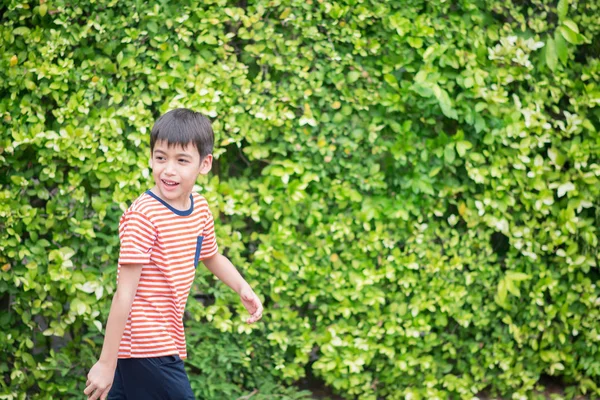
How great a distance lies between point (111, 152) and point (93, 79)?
34 cm

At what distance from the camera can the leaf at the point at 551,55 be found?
4145mm

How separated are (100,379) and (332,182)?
5.82 ft

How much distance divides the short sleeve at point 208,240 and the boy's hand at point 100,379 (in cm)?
60

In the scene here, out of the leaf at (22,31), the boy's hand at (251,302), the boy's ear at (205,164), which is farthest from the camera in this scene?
the leaf at (22,31)

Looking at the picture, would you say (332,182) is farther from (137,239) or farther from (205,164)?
(137,239)

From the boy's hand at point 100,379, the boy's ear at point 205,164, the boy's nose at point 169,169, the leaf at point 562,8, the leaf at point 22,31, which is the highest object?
the leaf at point 22,31

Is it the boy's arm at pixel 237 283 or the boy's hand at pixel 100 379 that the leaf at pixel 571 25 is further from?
the boy's hand at pixel 100 379

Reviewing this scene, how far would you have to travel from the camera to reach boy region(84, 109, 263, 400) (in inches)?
108

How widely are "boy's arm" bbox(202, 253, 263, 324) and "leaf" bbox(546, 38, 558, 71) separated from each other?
1.99 meters

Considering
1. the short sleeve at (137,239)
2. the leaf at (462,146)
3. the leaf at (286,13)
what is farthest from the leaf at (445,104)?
the short sleeve at (137,239)

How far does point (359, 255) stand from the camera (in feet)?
13.5

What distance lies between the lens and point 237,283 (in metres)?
3.16

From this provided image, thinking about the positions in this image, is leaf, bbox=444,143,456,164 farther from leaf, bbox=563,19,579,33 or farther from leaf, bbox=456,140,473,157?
leaf, bbox=563,19,579,33

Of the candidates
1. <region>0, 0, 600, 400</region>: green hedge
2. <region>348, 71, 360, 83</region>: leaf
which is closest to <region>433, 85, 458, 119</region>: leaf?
<region>0, 0, 600, 400</region>: green hedge
